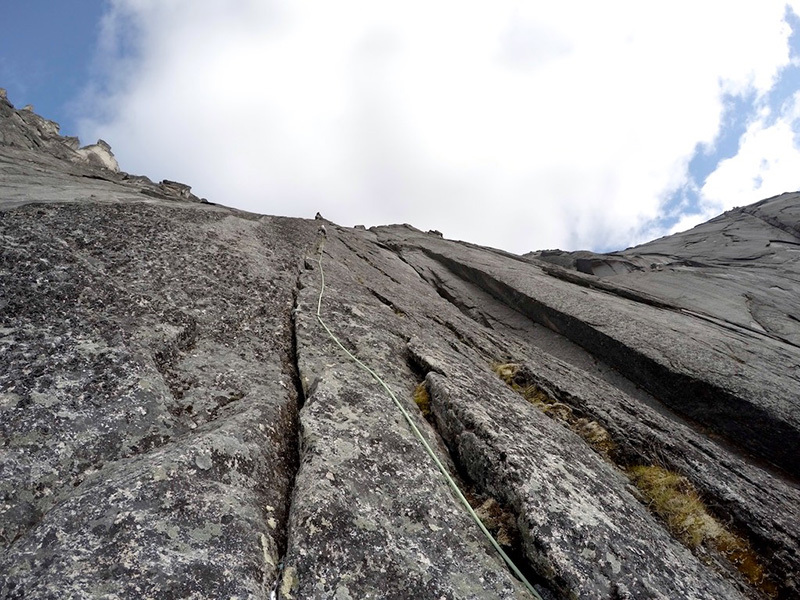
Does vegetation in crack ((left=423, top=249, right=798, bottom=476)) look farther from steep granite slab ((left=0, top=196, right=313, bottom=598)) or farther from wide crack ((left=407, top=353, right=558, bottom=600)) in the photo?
steep granite slab ((left=0, top=196, right=313, bottom=598))

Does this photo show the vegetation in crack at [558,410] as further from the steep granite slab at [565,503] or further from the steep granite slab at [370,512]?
the steep granite slab at [370,512]

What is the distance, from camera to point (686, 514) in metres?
7.77

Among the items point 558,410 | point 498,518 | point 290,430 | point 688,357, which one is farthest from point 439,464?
point 688,357

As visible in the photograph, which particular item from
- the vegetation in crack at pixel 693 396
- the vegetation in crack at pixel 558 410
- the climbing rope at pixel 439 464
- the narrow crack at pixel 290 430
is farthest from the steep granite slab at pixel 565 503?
the vegetation in crack at pixel 693 396

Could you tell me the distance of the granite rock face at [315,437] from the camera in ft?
15.0

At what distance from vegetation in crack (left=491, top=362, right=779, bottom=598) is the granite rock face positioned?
2.0 inches

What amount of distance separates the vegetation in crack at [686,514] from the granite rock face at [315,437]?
0.17ft

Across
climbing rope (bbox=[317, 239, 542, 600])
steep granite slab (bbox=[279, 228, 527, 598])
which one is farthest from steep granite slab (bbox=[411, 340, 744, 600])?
steep granite slab (bbox=[279, 228, 527, 598])

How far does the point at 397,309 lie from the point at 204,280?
→ 5.71 m

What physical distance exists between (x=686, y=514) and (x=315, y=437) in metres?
6.58

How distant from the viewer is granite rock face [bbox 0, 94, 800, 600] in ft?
15.0

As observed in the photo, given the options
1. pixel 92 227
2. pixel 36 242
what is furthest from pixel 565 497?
pixel 92 227

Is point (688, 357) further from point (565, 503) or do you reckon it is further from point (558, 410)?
point (565, 503)

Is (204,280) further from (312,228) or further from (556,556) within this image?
(312,228)
